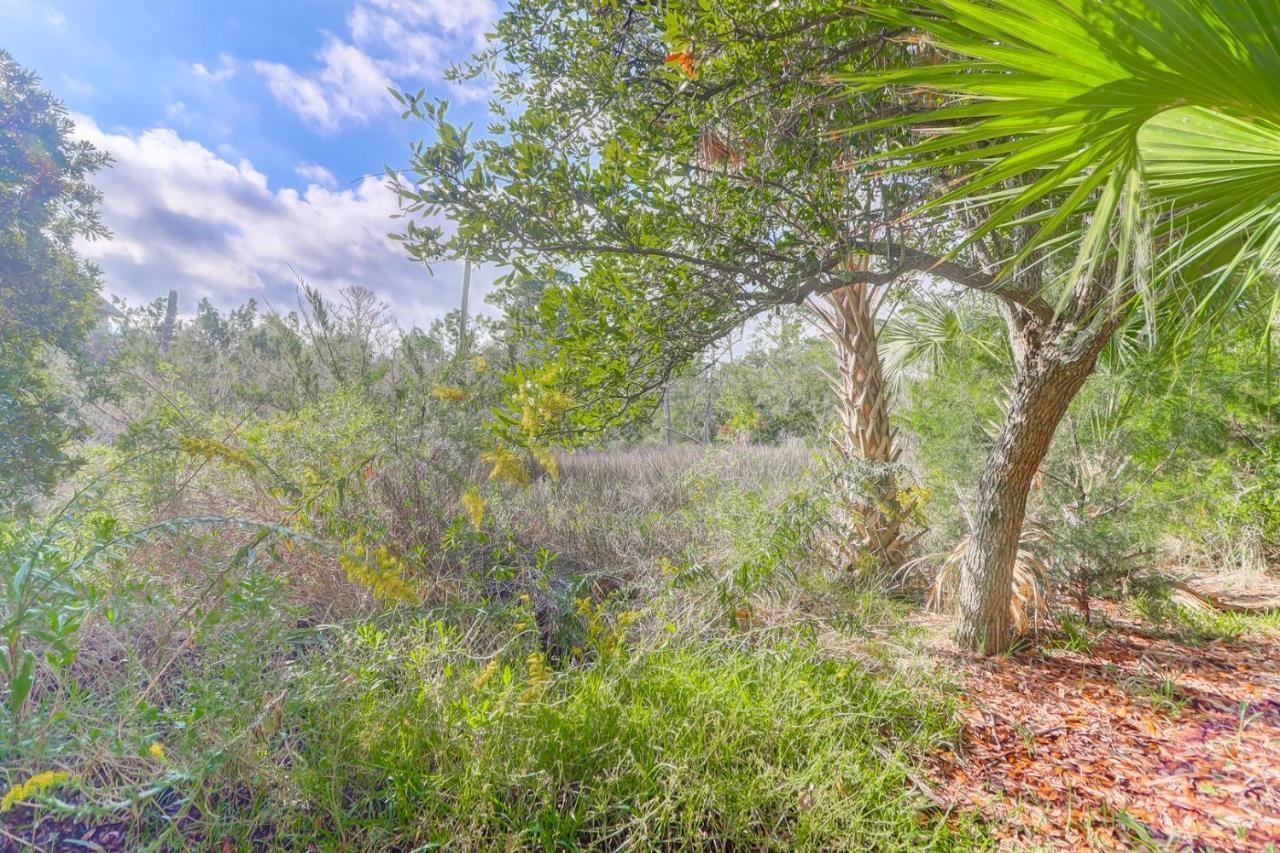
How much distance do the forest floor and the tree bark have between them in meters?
0.21

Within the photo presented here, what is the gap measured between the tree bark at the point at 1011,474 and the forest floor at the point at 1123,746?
0.70ft

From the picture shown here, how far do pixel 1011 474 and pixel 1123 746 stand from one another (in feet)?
3.66

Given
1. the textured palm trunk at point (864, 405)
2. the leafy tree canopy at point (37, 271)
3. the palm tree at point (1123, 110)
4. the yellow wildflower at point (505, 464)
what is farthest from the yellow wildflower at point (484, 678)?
the leafy tree canopy at point (37, 271)

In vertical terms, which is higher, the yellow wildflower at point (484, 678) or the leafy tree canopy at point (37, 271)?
the leafy tree canopy at point (37, 271)

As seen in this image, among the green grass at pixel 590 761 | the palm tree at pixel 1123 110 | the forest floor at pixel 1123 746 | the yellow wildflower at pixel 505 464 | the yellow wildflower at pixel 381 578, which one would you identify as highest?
the palm tree at pixel 1123 110

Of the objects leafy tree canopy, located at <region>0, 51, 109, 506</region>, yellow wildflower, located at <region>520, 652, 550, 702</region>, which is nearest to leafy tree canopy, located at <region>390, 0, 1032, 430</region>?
yellow wildflower, located at <region>520, 652, 550, 702</region>

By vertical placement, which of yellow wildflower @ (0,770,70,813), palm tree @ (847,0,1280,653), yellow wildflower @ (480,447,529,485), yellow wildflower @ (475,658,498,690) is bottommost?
yellow wildflower @ (475,658,498,690)

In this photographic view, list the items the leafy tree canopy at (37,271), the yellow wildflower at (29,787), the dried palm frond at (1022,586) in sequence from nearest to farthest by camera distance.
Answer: the yellow wildflower at (29,787) < the dried palm frond at (1022,586) < the leafy tree canopy at (37,271)

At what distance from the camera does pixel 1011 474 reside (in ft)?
7.76

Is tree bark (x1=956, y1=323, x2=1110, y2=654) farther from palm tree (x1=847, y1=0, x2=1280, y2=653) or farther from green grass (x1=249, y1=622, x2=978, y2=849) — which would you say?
green grass (x1=249, y1=622, x2=978, y2=849)

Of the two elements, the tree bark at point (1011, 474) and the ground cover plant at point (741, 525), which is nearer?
the ground cover plant at point (741, 525)

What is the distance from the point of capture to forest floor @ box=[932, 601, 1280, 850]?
1.55 m

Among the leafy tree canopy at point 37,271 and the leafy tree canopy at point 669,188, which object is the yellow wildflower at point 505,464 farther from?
the leafy tree canopy at point 37,271

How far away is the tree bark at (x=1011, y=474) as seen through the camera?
2146mm
